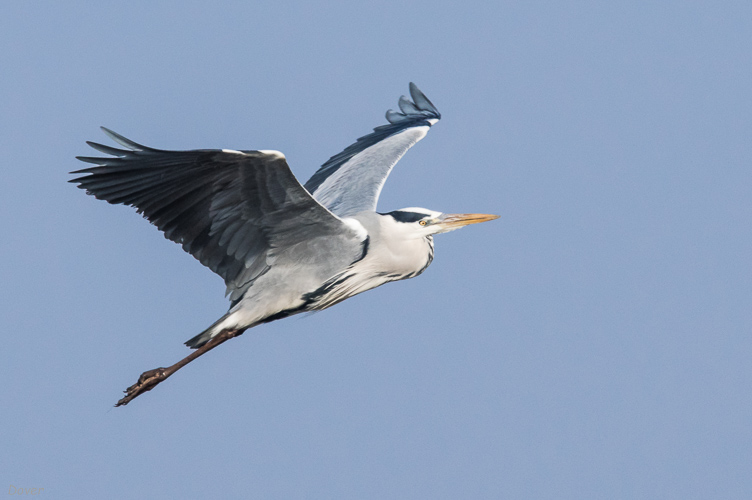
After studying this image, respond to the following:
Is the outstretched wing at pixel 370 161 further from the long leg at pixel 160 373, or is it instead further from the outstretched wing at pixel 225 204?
the long leg at pixel 160 373

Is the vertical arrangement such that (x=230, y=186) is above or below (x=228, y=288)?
above

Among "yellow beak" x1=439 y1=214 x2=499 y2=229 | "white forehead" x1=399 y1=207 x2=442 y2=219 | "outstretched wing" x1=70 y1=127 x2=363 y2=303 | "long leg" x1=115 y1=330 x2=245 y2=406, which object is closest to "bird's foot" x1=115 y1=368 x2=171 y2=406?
"long leg" x1=115 y1=330 x2=245 y2=406

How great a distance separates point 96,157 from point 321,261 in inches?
71.7

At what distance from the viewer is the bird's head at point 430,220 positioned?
7.10 m

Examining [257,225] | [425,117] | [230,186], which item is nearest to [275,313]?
[257,225]

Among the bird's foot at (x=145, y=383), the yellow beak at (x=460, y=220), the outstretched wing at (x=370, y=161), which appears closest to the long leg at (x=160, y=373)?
the bird's foot at (x=145, y=383)

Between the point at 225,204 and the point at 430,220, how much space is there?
1.72 meters

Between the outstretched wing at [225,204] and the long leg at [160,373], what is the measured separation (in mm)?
346

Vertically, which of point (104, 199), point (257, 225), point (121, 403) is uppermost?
point (104, 199)

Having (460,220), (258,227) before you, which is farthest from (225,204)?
(460,220)

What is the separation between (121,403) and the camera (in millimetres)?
6898

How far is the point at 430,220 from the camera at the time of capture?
7145mm

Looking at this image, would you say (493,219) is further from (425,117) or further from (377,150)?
(425,117)

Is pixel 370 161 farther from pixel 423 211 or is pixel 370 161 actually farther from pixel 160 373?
pixel 160 373
